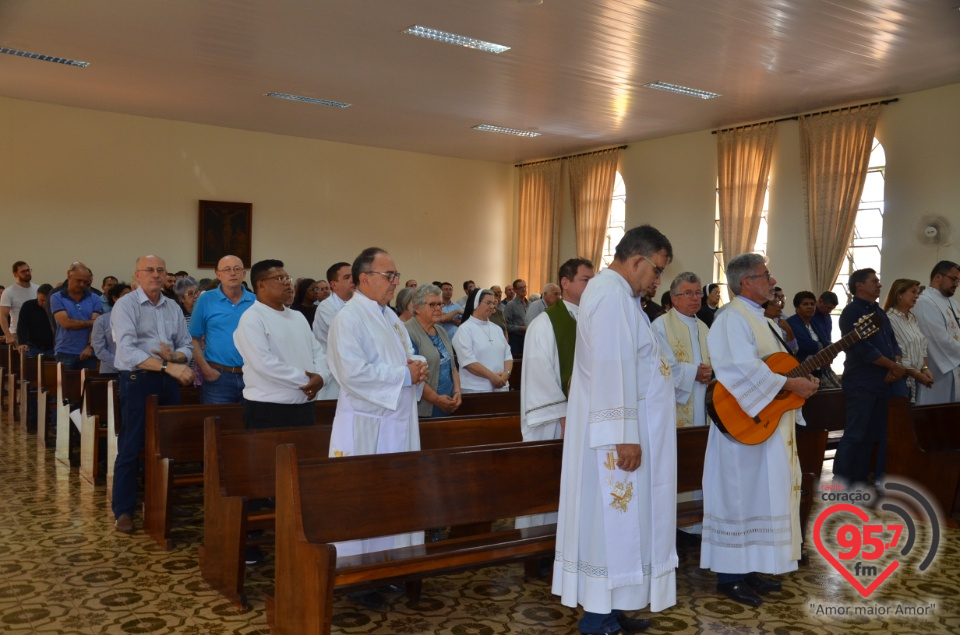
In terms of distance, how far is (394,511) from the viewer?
3.49 meters

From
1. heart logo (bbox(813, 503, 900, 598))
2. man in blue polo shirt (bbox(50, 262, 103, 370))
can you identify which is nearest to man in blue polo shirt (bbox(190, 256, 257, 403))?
man in blue polo shirt (bbox(50, 262, 103, 370))

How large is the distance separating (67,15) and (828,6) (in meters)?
7.16

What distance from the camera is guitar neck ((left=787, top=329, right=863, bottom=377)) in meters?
4.03

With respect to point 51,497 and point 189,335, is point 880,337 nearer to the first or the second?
point 189,335

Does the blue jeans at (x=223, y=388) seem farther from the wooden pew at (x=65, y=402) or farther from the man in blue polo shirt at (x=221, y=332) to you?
the wooden pew at (x=65, y=402)

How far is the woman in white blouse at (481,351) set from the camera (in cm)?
623

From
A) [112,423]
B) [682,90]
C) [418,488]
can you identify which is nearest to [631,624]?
[418,488]

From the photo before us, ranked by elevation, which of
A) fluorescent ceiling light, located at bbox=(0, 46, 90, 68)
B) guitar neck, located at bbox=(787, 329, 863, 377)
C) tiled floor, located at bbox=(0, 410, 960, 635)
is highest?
fluorescent ceiling light, located at bbox=(0, 46, 90, 68)

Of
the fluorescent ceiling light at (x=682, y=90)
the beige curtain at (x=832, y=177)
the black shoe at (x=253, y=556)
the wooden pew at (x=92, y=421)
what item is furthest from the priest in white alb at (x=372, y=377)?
the beige curtain at (x=832, y=177)

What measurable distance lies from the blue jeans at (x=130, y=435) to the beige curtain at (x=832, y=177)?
9.17 m

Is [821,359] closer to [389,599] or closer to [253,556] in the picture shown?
[389,599]

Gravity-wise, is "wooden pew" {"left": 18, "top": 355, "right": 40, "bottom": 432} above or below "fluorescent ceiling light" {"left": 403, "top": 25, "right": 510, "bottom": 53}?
below

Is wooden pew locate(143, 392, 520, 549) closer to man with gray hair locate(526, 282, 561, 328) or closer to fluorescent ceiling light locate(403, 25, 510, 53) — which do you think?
fluorescent ceiling light locate(403, 25, 510, 53)

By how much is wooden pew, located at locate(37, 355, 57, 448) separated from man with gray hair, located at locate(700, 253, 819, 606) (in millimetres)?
6199
